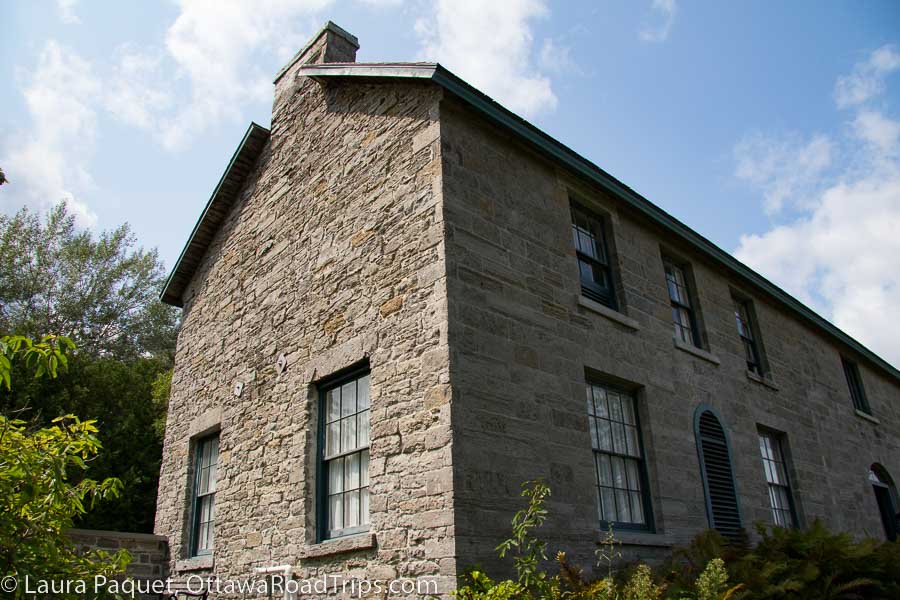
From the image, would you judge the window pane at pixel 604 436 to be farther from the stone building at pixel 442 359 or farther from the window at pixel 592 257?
the window at pixel 592 257

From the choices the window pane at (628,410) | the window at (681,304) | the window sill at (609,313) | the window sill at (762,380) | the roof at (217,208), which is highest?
the roof at (217,208)

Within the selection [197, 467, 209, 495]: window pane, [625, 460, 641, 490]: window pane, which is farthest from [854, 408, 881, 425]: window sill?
[197, 467, 209, 495]: window pane

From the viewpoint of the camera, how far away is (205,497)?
11180 millimetres

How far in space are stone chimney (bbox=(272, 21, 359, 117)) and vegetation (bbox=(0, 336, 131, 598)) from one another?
25.7ft

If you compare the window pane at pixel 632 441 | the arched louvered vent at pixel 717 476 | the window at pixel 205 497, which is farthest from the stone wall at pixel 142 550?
the arched louvered vent at pixel 717 476

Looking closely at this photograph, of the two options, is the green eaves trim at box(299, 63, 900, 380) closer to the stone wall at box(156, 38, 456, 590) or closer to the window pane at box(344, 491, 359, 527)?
the stone wall at box(156, 38, 456, 590)

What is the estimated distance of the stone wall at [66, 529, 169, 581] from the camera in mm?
10625

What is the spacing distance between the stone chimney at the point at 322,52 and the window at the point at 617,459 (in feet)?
22.5

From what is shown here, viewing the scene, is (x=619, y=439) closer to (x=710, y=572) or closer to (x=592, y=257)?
(x=592, y=257)

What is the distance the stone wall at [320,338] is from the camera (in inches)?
283

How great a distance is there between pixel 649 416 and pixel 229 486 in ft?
19.9

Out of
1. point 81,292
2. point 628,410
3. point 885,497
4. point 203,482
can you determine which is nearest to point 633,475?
point 628,410

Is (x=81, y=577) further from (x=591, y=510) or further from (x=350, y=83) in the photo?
(x=350, y=83)

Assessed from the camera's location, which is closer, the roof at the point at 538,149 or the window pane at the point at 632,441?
the roof at the point at 538,149
